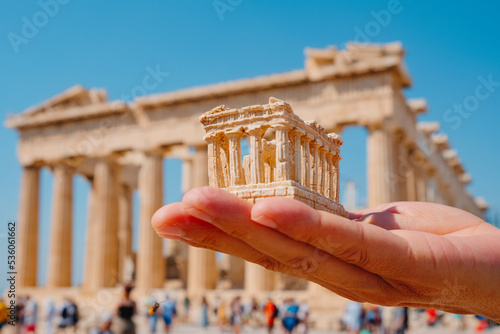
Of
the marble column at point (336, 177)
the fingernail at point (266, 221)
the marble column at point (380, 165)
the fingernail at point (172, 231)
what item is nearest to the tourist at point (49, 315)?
the marble column at point (380, 165)

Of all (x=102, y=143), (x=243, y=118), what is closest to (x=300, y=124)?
(x=243, y=118)

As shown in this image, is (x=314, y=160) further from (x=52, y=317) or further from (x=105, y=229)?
(x=105, y=229)

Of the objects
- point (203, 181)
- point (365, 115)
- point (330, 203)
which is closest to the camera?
point (330, 203)

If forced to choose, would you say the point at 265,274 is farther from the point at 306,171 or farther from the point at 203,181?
the point at 306,171

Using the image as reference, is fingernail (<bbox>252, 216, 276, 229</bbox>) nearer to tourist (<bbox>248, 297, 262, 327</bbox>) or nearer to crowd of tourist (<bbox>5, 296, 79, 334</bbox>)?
crowd of tourist (<bbox>5, 296, 79, 334</bbox>)

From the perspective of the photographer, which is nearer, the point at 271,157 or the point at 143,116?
the point at 271,157

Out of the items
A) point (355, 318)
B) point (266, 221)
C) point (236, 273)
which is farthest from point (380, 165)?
point (266, 221)
